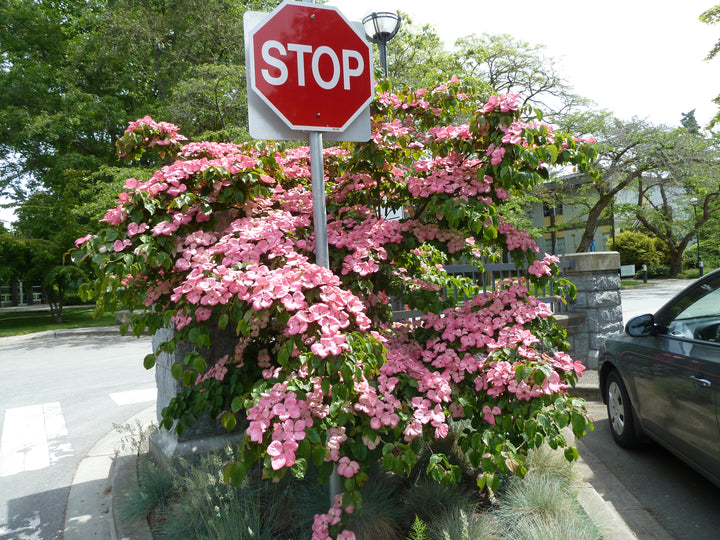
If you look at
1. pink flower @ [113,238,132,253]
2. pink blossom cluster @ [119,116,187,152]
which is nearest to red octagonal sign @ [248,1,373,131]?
pink flower @ [113,238,132,253]

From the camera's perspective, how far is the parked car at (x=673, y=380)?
299 cm

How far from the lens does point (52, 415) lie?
6.45 meters

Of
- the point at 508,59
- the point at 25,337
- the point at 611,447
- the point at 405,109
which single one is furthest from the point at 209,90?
the point at 508,59

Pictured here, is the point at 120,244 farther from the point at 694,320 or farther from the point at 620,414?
the point at 620,414

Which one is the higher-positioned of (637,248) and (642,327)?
(637,248)

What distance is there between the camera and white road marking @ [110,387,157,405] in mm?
6922

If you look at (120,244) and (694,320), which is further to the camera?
(694,320)

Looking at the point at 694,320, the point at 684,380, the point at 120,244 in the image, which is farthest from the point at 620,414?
the point at 120,244

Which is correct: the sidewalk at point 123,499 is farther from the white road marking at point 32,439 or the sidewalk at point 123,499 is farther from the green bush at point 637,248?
the green bush at point 637,248

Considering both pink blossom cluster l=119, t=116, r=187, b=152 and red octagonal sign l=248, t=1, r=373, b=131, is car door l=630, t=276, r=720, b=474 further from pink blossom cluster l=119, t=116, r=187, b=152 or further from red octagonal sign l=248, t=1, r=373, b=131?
pink blossom cluster l=119, t=116, r=187, b=152

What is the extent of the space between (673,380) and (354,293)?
90.0 inches

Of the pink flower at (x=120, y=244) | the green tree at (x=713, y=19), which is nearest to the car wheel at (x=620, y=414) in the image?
the pink flower at (x=120, y=244)

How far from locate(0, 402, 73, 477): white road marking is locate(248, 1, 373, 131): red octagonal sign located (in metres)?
4.47

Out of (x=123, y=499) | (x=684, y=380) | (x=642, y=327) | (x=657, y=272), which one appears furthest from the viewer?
(x=657, y=272)
